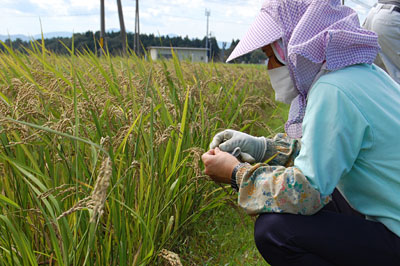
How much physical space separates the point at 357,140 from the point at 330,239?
403 mm

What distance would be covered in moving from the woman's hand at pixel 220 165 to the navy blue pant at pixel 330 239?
23 centimetres

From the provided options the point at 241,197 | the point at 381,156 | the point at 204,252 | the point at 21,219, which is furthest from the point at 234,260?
the point at 21,219

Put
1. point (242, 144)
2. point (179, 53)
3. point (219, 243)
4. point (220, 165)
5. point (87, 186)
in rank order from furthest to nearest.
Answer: point (179, 53), point (219, 243), point (242, 144), point (220, 165), point (87, 186)

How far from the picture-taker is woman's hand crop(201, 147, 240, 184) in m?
1.64

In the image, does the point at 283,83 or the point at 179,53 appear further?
the point at 179,53

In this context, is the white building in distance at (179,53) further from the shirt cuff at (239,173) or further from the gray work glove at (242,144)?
the shirt cuff at (239,173)

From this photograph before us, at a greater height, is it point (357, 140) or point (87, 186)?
point (357, 140)

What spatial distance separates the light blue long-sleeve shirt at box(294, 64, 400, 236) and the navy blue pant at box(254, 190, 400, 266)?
2.5 inches

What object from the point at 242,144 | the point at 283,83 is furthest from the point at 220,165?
the point at 283,83

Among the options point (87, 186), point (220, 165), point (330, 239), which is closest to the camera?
point (87, 186)

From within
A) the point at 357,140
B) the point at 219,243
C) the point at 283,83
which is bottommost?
the point at 219,243

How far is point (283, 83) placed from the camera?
1.70 meters

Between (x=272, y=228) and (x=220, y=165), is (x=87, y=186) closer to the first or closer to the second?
(x=220, y=165)

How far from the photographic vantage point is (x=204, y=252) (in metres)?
2.22
